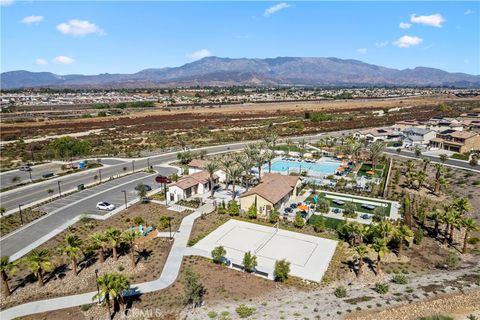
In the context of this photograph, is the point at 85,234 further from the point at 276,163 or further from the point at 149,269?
the point at 276,163

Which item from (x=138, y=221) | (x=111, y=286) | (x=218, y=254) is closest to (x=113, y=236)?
(x=111, y=286)

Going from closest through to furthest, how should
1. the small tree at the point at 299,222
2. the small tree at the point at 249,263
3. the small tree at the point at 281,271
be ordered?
1. the small tree at the point at 281,271
2. the small tree at the point at 249,263
3. the small tree at the point at 299,222

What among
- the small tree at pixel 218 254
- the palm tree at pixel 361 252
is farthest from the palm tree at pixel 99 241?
the palm tree at pixel 361 252

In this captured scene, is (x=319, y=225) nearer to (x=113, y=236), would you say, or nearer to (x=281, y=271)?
(x=281, y=271)

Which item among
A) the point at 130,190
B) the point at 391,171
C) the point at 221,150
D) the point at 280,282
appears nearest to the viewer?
the point at 280,282

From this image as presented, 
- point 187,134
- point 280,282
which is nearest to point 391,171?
point 280,282

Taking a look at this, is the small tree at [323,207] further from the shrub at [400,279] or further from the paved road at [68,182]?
the paved road at [68,182]
